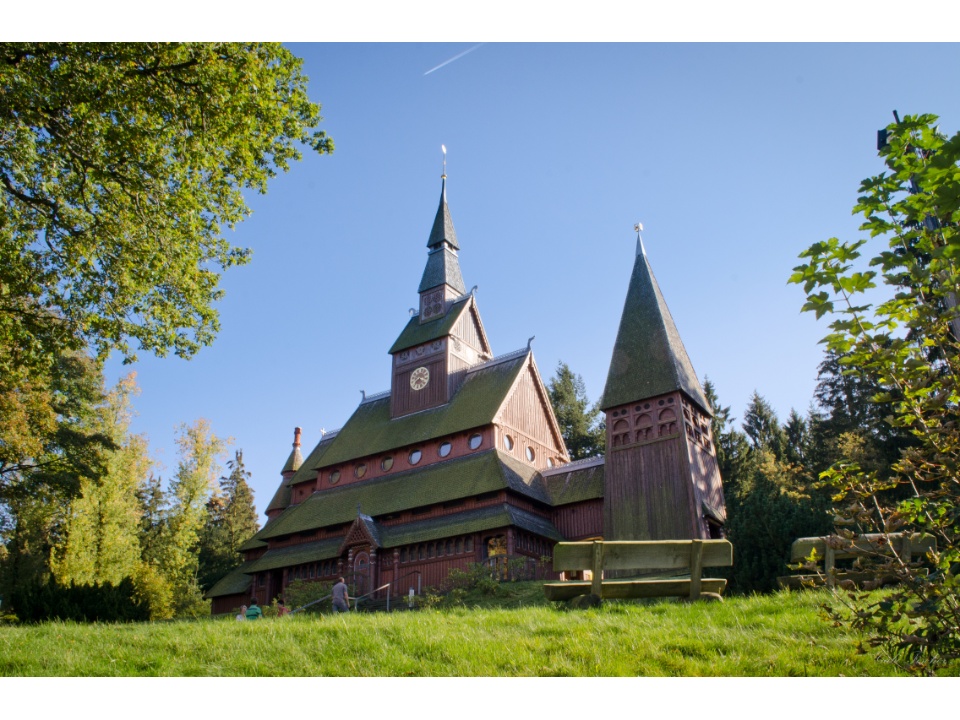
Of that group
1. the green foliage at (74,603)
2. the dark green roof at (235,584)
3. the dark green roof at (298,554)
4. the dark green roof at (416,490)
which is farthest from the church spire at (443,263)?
the green foliage at (74,603)

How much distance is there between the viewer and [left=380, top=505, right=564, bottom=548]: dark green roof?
28438 mm

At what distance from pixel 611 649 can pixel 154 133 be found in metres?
12.1

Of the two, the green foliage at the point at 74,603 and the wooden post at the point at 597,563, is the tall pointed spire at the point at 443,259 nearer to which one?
the green foliage at the point at 74,603

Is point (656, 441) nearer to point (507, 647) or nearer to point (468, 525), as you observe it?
point (468, 525)

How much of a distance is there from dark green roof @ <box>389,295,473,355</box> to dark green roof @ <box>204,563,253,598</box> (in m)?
13.3

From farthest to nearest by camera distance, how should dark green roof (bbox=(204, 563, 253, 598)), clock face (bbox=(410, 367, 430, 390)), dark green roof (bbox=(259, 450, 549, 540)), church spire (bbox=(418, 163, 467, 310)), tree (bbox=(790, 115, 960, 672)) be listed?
1. church spire (bbox=(418, 163, 467, 310))
2. clock face (bbox=(410, 367, 430, 390))
3. dark green roof (bbox=(204, 563, 253, 598))
4. dark green roof (bbox=(259, 450, 549, 540))
5. tree (bbox=(790, 115, 960, 672))

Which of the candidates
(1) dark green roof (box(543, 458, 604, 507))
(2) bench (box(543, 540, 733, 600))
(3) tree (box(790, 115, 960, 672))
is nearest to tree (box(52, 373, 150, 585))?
(1) dark green roof (box(543, 458, 604, 507))

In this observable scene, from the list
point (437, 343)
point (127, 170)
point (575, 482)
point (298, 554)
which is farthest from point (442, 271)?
point (127, 170)

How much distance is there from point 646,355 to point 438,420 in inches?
423

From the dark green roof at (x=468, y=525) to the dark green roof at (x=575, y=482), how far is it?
136 cm

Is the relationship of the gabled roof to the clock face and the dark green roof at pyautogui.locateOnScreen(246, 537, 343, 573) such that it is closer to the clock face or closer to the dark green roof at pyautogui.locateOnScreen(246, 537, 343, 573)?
the dark green roof at pyautogui.locateOnScreen(246, 537, 343, 573)
